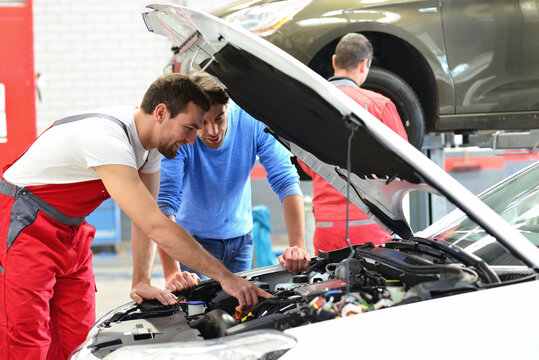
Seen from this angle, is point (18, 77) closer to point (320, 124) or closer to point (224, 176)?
point (224, 176)

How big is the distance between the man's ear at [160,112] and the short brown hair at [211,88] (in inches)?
8.5

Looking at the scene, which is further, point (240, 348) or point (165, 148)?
point (165, 148)

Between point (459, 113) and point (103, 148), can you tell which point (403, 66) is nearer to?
point (459, 113)

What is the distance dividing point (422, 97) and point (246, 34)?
2.66m

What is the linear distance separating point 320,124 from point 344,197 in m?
0.97

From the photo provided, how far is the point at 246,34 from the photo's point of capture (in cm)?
146

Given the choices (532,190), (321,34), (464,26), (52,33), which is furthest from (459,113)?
(52,33)

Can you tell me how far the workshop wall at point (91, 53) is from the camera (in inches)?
336

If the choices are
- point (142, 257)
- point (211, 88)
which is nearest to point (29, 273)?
point (142, 257)

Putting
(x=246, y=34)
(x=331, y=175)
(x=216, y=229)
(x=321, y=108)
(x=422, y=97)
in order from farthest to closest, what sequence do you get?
(x=422, y=97) → (x=216, y=229) → (x=331, y=175) → (x=321, y=108) → (x=246, y=34)

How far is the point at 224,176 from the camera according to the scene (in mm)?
2705

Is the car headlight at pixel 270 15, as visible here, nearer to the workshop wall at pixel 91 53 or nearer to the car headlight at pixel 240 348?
the car headlight at pixel 240 348

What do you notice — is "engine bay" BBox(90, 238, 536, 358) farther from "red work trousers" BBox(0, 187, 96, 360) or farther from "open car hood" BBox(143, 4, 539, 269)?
"red work trousers" BBox(0, 187, 96, 360)

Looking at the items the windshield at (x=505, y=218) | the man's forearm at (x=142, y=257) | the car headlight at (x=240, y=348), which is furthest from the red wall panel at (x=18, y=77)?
the car headlight at (x=240, y=348)
